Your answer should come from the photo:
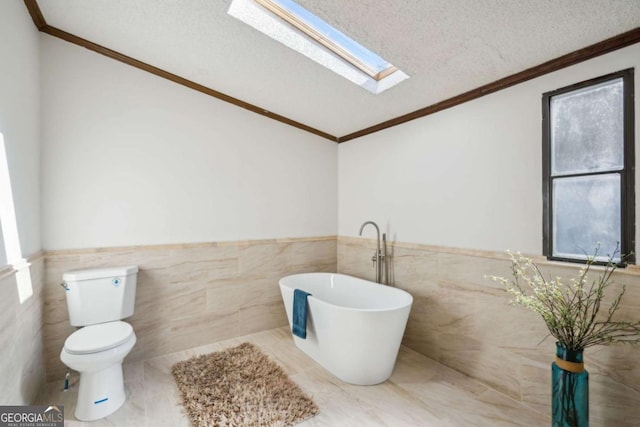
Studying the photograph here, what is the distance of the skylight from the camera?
1.88 meters

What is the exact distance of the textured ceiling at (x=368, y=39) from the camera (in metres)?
1.55

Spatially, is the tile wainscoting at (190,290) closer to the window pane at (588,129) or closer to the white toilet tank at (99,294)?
the white toilet tank at (99,294)

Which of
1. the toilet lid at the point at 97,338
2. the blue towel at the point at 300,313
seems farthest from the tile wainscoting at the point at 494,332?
the toilet lid at the point at 97,338

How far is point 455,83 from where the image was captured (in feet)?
7.29

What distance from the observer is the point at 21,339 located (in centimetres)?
174

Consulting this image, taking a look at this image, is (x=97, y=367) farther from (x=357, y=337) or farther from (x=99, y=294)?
(x=357, y=337)

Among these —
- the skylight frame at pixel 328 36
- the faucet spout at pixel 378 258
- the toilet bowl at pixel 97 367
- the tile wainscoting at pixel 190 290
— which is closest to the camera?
the toilet bowl at pixel 97 367

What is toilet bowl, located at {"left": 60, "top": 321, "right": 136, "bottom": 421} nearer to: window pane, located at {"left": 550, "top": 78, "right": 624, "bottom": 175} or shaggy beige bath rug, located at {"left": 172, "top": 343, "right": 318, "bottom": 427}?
shaggy beige bath rug, located at {"left": 172, "top": 343, "right": 318, "bottom": 427}

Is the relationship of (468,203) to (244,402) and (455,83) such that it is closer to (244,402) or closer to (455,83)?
(455,83)

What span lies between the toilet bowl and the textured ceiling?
7.08ft

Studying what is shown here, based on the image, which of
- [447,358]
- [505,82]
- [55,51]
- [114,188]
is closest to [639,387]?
[447,358]

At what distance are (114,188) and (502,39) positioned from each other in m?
3.01

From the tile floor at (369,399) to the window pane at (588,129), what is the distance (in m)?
1.60

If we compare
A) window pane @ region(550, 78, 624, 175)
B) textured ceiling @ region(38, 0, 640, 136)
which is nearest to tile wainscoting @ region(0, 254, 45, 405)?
textured ceiling @ region(38, 0, 640, 136)
